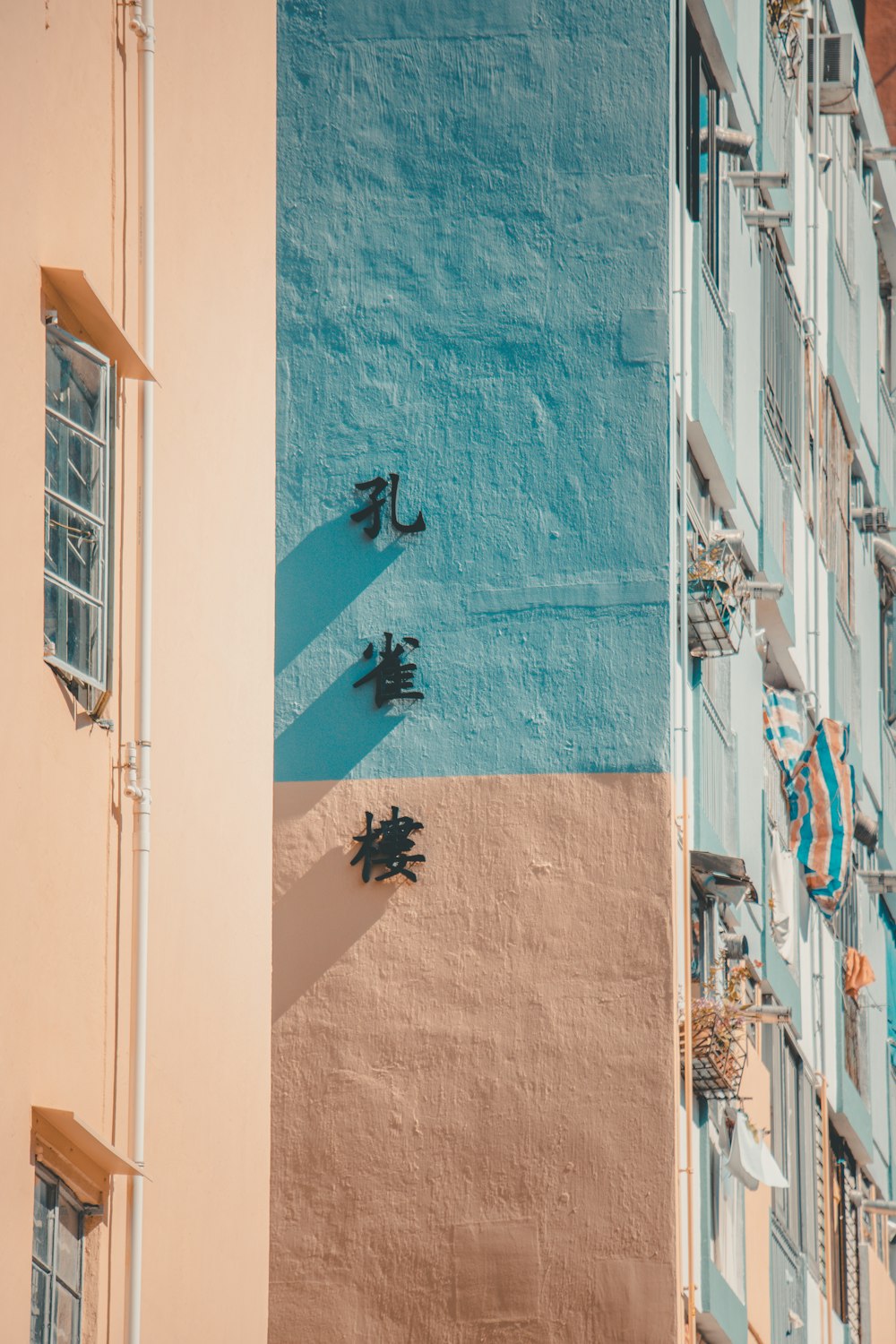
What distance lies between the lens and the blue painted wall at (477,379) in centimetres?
1570

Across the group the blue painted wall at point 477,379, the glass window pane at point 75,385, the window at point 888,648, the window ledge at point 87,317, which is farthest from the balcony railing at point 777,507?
the glass window pane at point 75,385

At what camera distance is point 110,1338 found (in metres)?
8.46

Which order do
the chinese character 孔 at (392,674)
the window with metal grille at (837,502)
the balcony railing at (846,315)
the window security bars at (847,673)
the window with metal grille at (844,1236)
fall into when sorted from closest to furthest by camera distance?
1. the chinese character 孔 at (392,674)
2. the window with metal grille at (844,1236)
3. the window with metal grille at (837,502)
4. the window security bars at (847,673)
5. the balcony railing at (846,315)

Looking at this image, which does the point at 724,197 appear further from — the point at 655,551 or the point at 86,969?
the point at 86,969

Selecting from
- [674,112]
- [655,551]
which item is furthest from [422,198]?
[655,551]

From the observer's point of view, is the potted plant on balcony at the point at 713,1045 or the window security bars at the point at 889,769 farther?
the window security bars at the point at 889,769

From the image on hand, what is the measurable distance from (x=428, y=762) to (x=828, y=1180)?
9062 millimetres

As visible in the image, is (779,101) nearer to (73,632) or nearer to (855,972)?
(855,972)

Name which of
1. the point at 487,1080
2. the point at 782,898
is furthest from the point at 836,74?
the point at 487,1080

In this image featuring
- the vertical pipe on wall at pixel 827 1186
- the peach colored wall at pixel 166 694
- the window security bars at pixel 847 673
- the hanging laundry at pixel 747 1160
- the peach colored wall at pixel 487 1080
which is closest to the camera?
the peach colored wall at pixel 166 694

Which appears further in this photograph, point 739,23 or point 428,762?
point 739,23

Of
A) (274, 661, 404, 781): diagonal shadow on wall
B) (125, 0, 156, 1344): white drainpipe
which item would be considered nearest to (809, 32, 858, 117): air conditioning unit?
(274, 661, 404, 781): diagonal shadow on wall

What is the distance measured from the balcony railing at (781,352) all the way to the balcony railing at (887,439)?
6.95 meters

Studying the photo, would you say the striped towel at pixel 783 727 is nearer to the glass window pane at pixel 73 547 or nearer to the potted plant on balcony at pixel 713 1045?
the potted plant on balcony at pixel 713 1045
